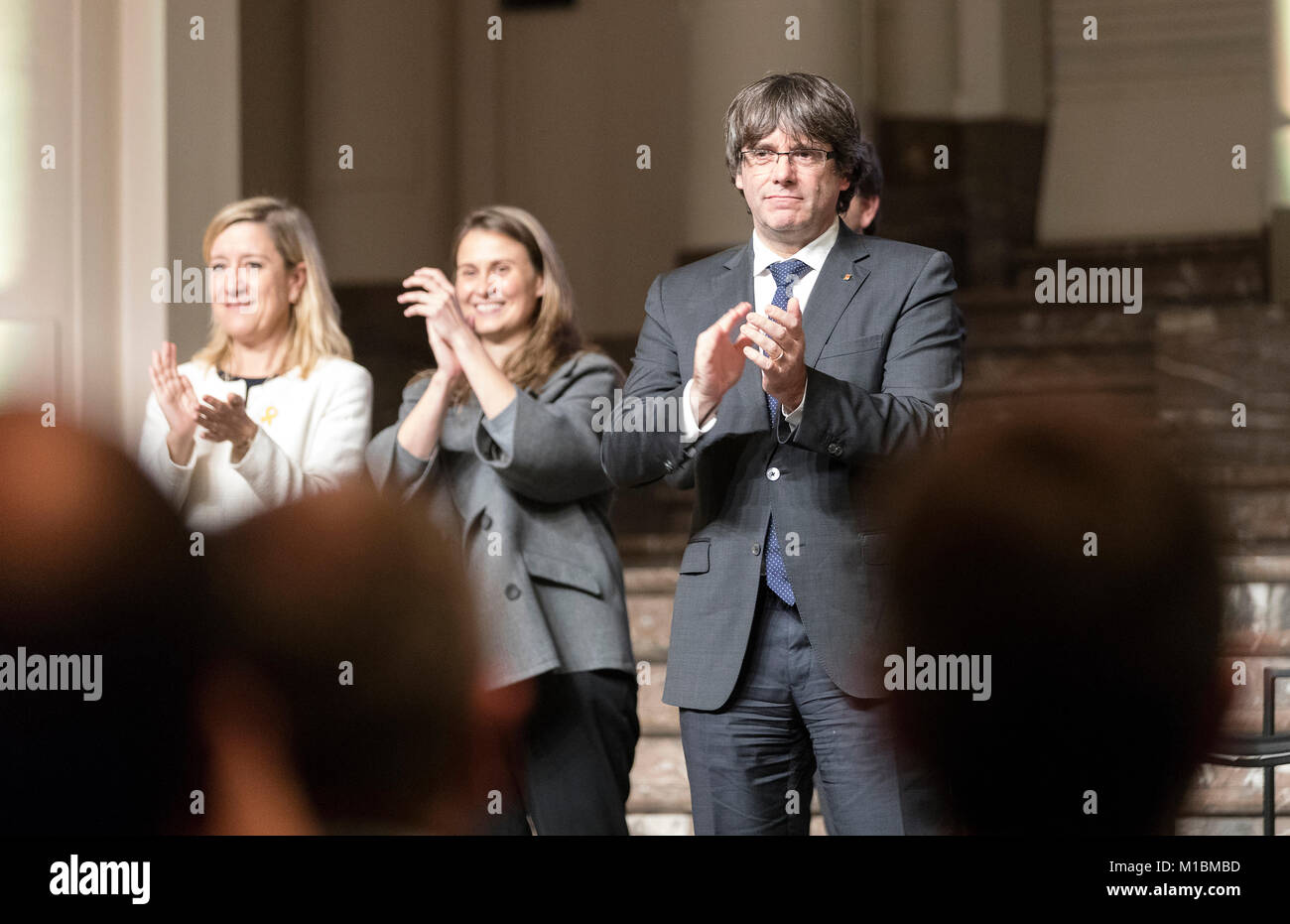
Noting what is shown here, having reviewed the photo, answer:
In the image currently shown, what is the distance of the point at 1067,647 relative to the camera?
3.28 m

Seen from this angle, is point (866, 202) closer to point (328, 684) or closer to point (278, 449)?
point (278, 449)

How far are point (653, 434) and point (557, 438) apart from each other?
0.44 meters

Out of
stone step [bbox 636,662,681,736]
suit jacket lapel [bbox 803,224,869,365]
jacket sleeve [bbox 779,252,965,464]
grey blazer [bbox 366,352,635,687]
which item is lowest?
stone step [bbox 636,662,681,736]

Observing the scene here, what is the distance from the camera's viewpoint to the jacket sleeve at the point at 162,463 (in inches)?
134

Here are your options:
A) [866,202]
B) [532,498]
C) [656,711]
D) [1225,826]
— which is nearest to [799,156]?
[866,202]

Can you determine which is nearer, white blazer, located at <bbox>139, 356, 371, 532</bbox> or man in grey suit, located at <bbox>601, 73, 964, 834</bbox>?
man in grey suit, located at <bbox>601, 73, 964, 834</bbox>

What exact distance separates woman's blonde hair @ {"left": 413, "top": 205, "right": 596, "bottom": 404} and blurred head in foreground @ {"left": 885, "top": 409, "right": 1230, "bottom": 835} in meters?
0.85

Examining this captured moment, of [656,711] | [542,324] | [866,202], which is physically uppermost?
[866,202]

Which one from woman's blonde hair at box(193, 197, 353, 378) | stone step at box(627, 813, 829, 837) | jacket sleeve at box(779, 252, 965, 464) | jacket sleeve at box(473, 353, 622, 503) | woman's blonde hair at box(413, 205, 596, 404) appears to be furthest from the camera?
stone step at box(627, 813, 829, 837)

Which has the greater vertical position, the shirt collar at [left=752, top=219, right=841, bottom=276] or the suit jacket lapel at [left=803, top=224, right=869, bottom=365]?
the shirt collar at [left=752, top=219, right=841, bottom=276]

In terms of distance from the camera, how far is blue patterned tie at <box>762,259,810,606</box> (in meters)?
2.61

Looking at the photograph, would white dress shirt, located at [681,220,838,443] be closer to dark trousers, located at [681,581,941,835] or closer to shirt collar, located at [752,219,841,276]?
shirt collar, located at [752,219,841,276]

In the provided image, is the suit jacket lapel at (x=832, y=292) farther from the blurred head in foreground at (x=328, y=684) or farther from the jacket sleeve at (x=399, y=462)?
the blurred head in foreground at (x=328, y=684)

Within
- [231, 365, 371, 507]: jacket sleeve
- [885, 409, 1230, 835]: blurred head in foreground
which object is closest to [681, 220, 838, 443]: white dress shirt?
[885, 409, 1230, 835]: blurred head in foreground
